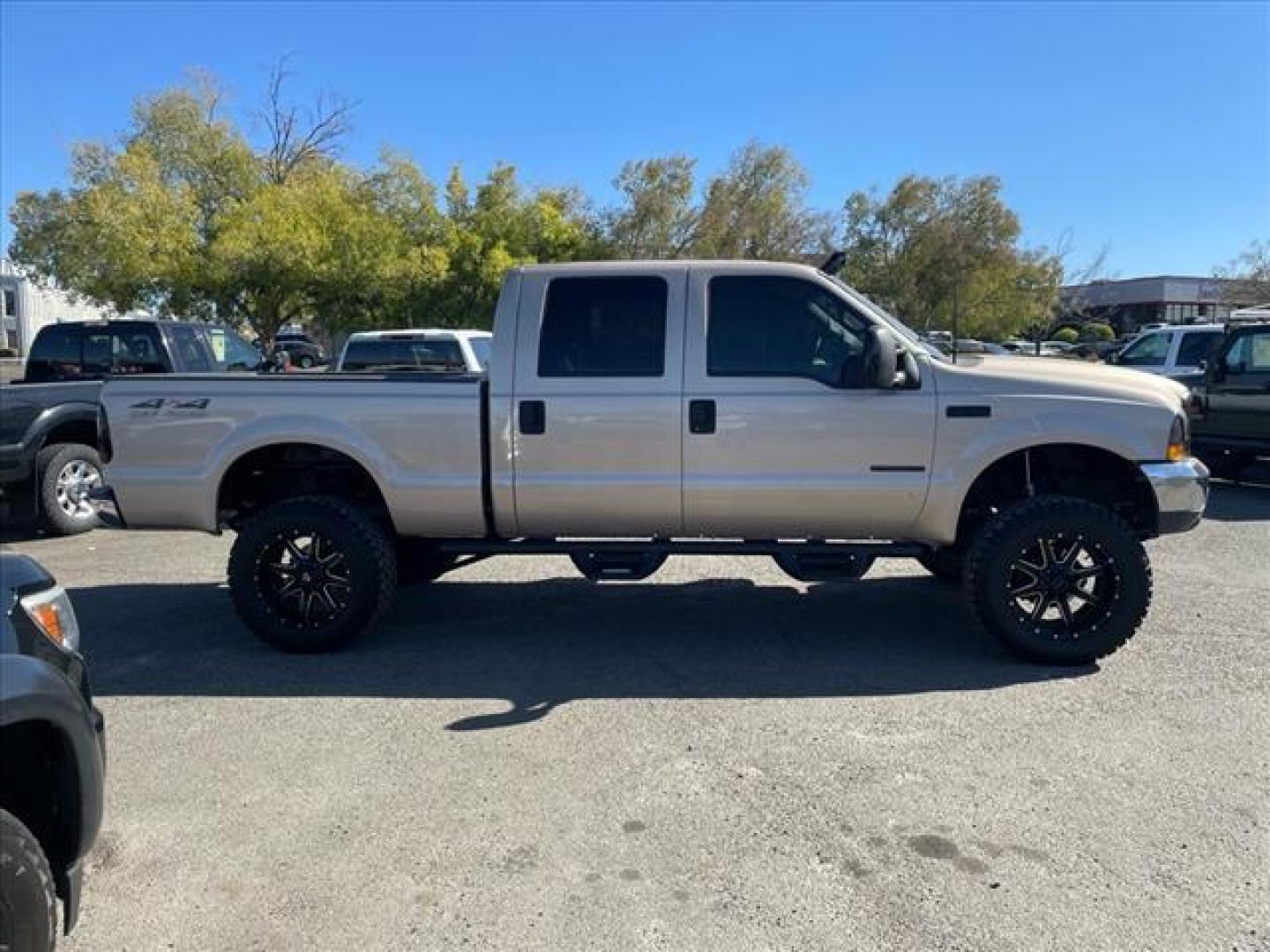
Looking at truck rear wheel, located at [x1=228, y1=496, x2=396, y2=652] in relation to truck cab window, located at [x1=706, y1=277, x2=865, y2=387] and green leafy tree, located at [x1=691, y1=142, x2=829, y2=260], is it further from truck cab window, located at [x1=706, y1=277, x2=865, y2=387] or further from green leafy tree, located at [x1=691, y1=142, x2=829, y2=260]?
green leafy tree, located at [x1=691, y1=142, x2=829, y2=260]

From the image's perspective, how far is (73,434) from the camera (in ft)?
30.6

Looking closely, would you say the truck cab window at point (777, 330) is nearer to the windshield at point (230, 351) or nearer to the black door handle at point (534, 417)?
the black door handle at point (534, 417)

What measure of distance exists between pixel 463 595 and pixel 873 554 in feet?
9.85

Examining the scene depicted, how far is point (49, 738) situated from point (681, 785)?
87.5 inches

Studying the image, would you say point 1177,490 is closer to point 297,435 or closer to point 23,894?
point 297,435

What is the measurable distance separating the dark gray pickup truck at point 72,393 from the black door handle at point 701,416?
515 centimetres

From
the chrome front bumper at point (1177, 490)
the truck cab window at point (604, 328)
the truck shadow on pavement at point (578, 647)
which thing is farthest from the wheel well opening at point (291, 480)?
the chrome front bumper at point (1177, 490)

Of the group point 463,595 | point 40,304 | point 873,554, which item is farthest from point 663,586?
point 40,304

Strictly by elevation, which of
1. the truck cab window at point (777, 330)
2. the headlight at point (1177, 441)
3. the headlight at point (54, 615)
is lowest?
the headlight at point (54, 615)

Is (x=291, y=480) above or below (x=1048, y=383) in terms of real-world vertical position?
below

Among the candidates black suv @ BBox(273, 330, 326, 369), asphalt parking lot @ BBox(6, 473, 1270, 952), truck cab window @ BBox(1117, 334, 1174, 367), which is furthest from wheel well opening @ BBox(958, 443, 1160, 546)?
black suv @ BBox(273, 330, 326, 369)

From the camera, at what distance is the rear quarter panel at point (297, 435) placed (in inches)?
211

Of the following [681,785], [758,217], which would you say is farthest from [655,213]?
[681,785]

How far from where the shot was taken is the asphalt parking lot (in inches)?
117
